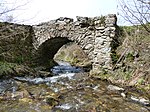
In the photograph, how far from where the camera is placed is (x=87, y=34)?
32.1 ft

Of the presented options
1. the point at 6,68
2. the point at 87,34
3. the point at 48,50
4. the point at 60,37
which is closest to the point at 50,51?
the point at 48,50

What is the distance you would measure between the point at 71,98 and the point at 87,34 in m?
4.33

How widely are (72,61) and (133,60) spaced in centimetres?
829

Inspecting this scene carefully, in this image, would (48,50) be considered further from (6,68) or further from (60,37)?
(6,68)

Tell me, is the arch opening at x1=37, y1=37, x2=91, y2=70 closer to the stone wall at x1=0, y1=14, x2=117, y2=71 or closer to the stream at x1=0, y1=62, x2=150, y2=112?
the stone wall at x1=0, y1=14, x2=117, y2=71

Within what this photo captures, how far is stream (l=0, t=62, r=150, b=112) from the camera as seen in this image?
5.05m

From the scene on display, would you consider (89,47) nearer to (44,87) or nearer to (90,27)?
(90,27)

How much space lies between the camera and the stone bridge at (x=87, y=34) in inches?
350

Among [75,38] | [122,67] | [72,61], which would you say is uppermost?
[75,38]

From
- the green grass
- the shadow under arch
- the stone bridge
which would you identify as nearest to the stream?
the green grass

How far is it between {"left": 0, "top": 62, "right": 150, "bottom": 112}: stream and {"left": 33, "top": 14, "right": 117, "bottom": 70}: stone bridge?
5.50 ft

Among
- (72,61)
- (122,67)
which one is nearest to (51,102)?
(122,67)

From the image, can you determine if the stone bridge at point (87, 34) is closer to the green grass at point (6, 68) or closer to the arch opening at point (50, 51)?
the arch opening at point (50, 51)

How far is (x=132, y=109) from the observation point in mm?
5074
